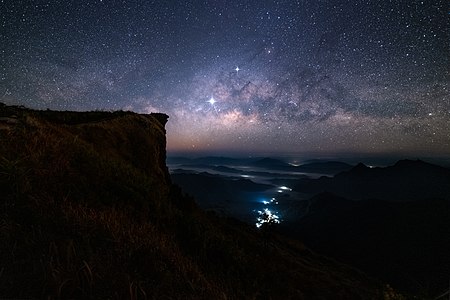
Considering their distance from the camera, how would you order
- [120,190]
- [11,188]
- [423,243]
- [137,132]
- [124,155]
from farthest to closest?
1. [423,243]
2. [137,132]
3. [124,155]
4. [120,190]
5. [11,188]

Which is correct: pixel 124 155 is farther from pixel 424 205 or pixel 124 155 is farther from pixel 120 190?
pixel 424 205

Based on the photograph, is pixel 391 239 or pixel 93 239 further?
pixel 391 239

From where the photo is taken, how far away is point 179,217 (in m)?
7.11

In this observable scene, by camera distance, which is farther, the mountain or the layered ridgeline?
the mountain

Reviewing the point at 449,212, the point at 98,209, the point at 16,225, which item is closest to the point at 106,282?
the point at 16,225

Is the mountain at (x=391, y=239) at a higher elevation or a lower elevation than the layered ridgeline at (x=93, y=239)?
lower

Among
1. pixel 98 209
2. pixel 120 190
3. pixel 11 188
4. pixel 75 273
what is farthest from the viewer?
pixel 120 190

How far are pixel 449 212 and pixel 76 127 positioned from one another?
213m

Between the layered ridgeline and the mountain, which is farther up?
the layered ridgeline

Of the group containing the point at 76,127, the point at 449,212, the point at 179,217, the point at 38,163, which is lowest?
the point at 449,212

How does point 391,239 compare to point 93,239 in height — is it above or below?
below

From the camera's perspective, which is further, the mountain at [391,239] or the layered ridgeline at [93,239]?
the mountain at [391,239]

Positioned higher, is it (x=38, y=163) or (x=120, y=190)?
(x=38, y=163)

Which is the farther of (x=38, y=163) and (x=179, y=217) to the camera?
(x=179, y=217)
